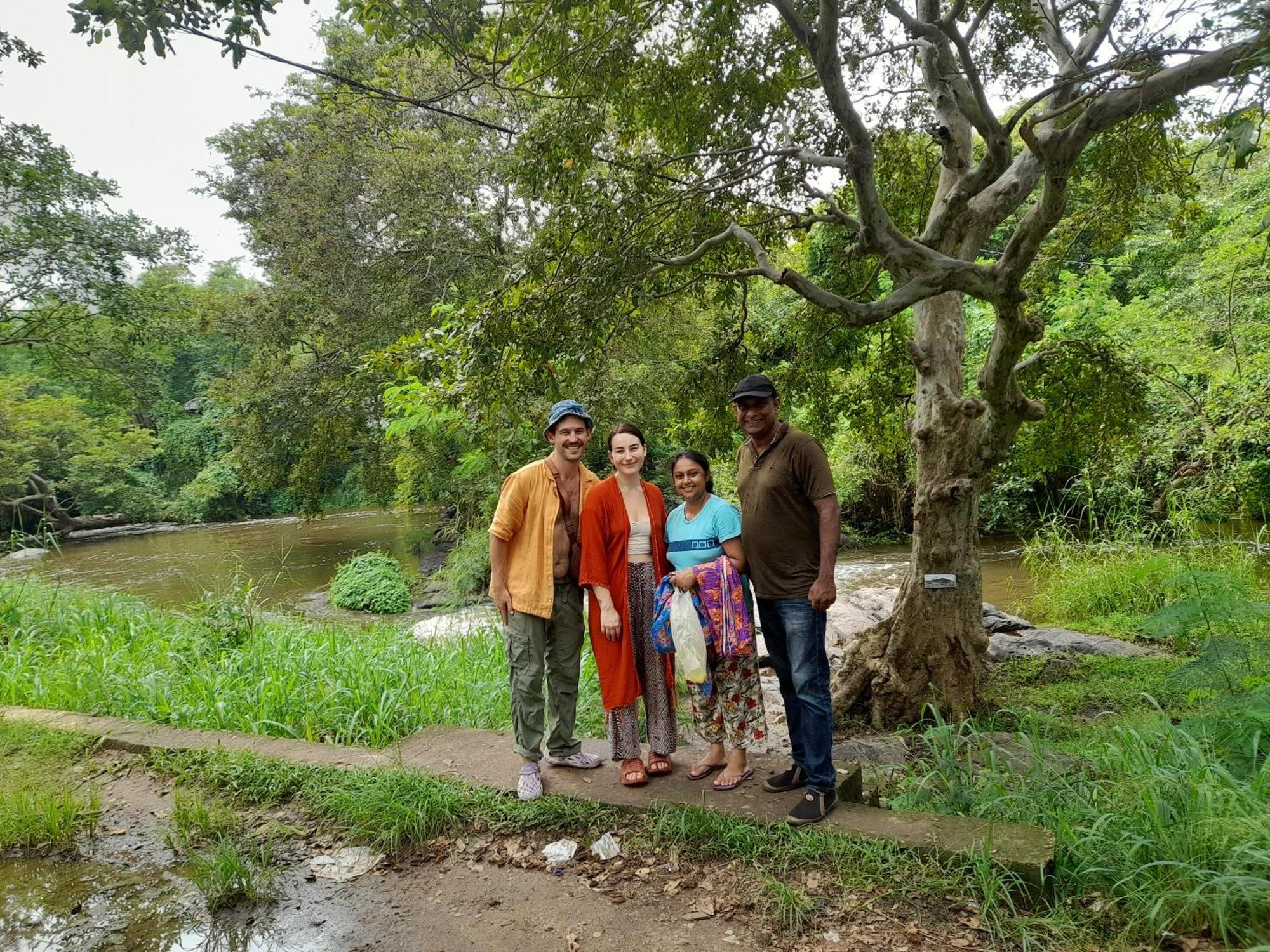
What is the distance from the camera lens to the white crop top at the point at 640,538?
3508mm

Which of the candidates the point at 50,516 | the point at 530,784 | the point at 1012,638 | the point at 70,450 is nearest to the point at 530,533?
the point at 530,784

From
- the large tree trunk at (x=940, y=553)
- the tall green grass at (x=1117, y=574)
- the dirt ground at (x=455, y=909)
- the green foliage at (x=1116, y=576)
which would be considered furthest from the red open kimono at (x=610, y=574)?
the tall green grass at (x=1117, y=574)

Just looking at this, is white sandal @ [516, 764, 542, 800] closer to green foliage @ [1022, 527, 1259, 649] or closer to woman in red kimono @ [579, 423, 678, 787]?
woman in red kimono @ [579, 423, 678, 787]

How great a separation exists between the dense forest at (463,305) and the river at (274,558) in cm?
161

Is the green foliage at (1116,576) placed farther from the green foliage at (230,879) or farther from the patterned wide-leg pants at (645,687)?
the green foliage at (230,879)

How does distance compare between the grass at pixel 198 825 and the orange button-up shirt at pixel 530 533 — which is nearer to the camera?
the grass at pixel 198 825

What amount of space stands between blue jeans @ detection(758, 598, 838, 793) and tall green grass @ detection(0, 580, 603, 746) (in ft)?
6.62

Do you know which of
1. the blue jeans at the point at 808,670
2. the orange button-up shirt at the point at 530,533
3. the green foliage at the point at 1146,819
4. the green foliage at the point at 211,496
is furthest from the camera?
the green foliage at the point at 211,496

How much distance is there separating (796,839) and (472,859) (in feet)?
4.41

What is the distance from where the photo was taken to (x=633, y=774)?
3461 millimetres

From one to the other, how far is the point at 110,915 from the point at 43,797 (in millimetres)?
1041

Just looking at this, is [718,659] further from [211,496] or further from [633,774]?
[211,496]

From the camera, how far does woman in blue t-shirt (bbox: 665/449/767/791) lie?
11.1ft

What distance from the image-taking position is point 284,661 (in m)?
5.54
